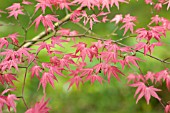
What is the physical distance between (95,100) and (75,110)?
27 centimetres

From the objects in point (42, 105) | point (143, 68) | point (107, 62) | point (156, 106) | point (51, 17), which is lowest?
point (156, 106)

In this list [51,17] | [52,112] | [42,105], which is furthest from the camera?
[52,112]

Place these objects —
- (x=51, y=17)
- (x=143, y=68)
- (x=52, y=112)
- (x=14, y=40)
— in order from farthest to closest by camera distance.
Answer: (x=143, y=68)
(x=52, y=112)
(x=14, y=40)
(x=51, y=17)

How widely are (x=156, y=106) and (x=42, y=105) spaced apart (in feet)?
8.13

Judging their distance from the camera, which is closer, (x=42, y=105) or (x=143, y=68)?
(x=42, y=105)

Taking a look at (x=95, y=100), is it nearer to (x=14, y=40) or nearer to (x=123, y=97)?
(x=123, y=97)

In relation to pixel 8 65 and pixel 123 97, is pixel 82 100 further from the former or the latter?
pixel 8 65

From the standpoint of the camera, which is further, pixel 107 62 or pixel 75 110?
pixel 75 110

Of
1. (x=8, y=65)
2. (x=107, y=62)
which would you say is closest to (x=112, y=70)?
(x=107, y=62)

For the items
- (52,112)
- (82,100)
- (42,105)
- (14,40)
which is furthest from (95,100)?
(42,105)

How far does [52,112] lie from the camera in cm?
336

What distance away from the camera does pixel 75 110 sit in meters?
3.44

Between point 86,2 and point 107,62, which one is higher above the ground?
point 86,2

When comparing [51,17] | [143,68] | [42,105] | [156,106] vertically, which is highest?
[51,17]
